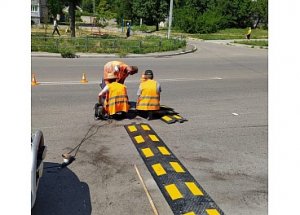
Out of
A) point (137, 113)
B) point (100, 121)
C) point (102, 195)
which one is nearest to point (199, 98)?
point (137, 113)

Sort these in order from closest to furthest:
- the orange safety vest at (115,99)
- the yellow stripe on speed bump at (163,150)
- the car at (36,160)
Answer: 1. the car at (36,160)
2. the yellow stripe on speed bump at (163,150)
3. the orange safety vest at (115,99)

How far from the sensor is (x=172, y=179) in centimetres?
530

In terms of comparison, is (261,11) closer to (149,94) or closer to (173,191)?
(149,94)

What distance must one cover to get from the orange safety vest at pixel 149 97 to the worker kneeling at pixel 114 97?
16.3 inches

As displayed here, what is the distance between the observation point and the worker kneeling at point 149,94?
792cm

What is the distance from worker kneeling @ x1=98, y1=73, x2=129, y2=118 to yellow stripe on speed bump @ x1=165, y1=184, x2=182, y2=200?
127 inches

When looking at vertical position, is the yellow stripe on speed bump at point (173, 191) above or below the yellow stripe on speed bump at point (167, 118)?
below

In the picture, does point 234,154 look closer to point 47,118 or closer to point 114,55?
point 47,118

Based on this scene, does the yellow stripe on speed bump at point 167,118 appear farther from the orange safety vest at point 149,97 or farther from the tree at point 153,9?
the tree at point 153,9

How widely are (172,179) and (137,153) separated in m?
1.19

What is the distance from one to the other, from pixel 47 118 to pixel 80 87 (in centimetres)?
349

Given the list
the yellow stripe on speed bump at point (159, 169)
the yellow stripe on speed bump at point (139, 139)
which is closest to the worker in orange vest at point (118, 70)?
the yellow stripe on speed bump at point (139, 139)

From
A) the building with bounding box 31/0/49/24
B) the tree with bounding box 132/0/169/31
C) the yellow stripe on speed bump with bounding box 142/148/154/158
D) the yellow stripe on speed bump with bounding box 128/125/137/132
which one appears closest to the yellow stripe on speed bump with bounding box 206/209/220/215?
the yellow stripe on speed bump with bounding box 142/148/154/158

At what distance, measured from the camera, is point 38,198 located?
15.4ft
